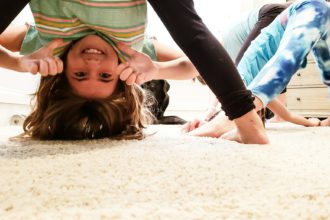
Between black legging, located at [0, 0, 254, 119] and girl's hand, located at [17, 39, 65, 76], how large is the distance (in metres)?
0.26

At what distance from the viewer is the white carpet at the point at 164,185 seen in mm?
330

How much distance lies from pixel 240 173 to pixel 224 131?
470 mm

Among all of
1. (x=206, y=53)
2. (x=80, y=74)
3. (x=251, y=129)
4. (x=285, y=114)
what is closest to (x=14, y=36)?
(x=80, y=74)

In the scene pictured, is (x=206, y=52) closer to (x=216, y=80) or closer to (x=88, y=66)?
(x=216, y=80)

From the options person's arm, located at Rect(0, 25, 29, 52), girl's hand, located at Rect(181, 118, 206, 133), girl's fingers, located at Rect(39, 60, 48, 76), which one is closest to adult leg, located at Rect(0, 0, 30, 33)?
girl's fingers, located at Rect(39, 60, 48, 76)

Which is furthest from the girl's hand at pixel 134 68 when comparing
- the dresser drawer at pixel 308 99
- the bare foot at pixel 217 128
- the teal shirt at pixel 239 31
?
the dresser drawer at pixel 308 99

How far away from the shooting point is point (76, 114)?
944mm

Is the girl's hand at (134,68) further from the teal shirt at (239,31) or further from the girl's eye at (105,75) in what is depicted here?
the teal shirt at (239,31)

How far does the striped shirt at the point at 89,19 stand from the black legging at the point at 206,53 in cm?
11

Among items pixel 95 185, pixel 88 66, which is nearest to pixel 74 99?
pixel 88 66

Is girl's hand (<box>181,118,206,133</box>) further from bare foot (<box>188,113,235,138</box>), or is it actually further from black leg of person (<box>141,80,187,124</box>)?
black leg of person (<box>141,80,187,124</box>)

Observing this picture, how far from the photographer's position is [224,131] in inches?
37.0

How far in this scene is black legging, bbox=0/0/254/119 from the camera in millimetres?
699

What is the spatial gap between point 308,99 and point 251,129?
1.89m
